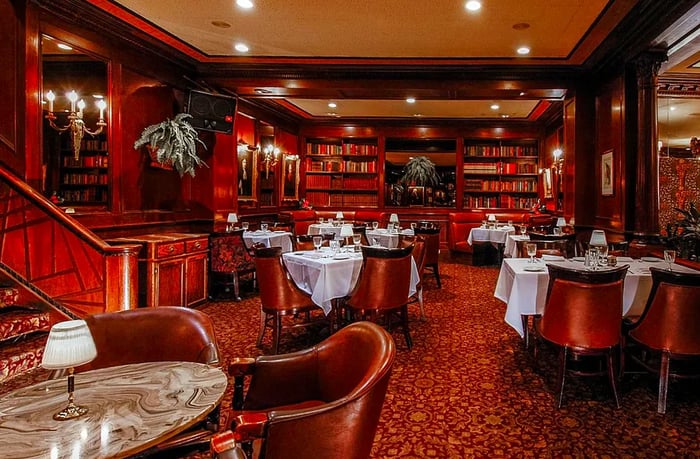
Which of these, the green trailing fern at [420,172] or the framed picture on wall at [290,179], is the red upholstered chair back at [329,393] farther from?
the green trailing fern at [420,172]

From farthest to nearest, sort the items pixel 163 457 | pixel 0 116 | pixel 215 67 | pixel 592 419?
pixel 215 67
pixel 0 116
pixel 592 419
pixel 163 457

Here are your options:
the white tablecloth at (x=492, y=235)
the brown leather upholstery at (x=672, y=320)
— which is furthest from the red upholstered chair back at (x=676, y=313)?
the white tablecloth at (x=492, y=235)

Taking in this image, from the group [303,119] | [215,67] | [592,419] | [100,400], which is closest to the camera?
[100,400]

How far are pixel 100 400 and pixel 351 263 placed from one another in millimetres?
2755

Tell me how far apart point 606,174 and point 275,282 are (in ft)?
15.8

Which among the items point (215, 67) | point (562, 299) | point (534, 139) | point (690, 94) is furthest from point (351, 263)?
point (534, 139)

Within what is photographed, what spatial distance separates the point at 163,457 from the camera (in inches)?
62.8

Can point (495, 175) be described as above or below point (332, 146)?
below

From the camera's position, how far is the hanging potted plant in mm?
5211

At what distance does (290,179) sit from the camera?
1004cm

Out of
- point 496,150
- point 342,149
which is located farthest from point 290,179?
point 496,150

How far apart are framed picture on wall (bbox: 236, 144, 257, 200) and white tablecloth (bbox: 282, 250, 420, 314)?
4.17 metres

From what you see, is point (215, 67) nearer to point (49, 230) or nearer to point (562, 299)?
point (49, 230)

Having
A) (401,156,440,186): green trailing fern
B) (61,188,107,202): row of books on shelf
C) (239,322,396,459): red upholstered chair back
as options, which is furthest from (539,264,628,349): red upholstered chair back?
(401,156,440,186): green trailing fern
